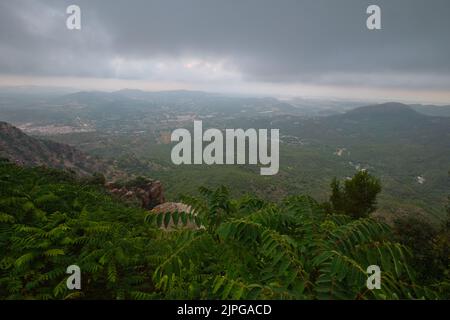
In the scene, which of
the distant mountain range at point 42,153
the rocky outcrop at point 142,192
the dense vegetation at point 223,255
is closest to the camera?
the dense vegetation at point 223,255

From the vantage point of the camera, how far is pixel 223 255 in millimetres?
3270

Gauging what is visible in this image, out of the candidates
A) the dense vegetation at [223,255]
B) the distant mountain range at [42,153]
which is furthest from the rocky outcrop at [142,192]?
the distant mountain range at [42,153]

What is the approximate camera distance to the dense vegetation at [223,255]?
2.57 m

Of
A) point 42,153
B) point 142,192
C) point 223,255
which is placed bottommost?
point 142,192

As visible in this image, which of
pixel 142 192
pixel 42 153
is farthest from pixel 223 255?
pixel 42 153

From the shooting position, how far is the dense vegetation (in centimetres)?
257

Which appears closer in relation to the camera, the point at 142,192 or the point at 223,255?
the point at 223,255

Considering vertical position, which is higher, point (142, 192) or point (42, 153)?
point (42, 153)

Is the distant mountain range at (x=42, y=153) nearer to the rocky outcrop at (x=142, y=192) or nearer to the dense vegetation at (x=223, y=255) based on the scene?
the rocky outcrop at (x=142, y=192)

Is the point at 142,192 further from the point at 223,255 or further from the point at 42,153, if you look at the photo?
the point at 42,153

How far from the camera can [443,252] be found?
46.6 feet

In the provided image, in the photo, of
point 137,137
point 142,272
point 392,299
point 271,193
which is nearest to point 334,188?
point 142,272
